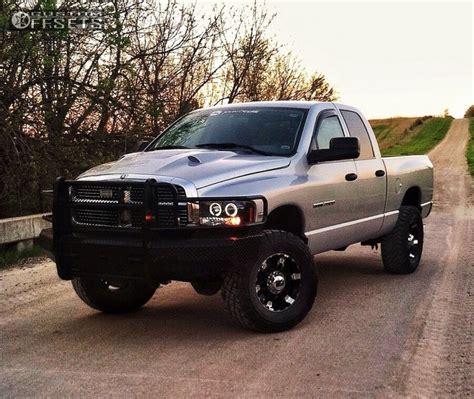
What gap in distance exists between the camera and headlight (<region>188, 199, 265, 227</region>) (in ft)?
16.3

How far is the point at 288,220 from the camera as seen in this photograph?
5.90 meters

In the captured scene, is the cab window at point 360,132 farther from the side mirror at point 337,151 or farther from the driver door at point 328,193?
the side mirror at point 337,151

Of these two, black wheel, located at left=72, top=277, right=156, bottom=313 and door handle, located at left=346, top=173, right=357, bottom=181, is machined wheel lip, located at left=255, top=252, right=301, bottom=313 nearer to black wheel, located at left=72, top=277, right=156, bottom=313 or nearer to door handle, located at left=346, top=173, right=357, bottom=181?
black wheel, located at left=72, top=277, right=156, bottom=313

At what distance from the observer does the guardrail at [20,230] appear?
905 cm

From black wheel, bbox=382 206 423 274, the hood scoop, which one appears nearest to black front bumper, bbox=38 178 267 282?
the hood scoop

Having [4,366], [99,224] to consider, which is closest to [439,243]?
[99,224]

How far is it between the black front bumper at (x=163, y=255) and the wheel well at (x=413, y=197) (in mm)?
3759

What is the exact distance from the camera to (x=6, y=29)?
405 inches

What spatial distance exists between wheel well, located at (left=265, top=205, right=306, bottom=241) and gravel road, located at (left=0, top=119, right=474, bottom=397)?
0.76m

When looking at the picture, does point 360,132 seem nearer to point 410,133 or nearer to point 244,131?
point 244,131

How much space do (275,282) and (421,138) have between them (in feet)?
151

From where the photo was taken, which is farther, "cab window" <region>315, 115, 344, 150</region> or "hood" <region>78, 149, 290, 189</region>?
"cab window" <region>315, 115, 344, 150</region>

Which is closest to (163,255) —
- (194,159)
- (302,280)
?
(194,159)

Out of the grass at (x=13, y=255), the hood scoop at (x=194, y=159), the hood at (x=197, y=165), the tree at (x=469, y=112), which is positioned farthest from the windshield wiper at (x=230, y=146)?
the tree at (x=469, y=112)
